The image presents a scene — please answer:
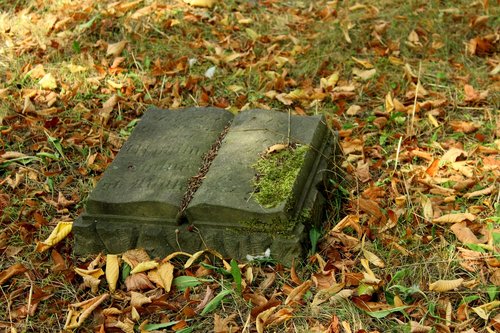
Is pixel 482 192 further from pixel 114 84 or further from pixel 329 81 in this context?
pixel 114 84

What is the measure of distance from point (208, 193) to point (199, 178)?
215mm

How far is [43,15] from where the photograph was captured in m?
4.97

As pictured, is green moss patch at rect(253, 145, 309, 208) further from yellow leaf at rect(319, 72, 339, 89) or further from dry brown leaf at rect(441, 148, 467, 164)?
yellow leaf at rect(319, 72, 339, 89)

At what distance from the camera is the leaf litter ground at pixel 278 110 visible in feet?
8.57

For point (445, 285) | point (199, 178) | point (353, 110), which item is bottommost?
point (353, 110)

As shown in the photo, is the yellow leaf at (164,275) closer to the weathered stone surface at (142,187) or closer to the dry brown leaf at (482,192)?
the weathered stone surface at (142,187)

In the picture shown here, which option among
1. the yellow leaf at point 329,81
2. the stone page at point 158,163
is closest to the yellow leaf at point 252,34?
the yellow leaf at point 329,81

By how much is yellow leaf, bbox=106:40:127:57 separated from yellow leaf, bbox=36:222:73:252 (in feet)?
5.55

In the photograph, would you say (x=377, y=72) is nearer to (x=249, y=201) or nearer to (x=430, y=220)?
(x=430, y=220)

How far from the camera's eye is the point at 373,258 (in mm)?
2734

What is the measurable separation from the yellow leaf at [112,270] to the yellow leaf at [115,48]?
196cm

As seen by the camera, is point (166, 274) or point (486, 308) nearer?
point (486, 308)

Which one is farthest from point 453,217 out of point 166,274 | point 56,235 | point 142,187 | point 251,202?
point 56,235

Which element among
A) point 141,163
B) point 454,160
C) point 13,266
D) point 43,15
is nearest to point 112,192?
point 141,163
